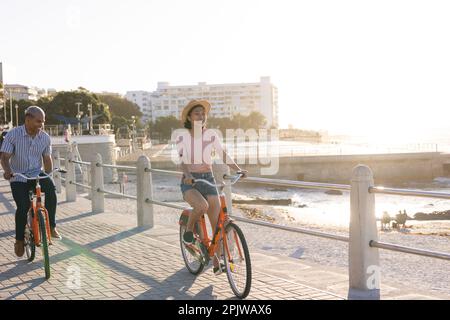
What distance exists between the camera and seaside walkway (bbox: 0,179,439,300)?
5.68 m

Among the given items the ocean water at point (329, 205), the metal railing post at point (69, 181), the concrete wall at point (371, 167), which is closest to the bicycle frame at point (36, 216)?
the metal railing post at point (69, 181)

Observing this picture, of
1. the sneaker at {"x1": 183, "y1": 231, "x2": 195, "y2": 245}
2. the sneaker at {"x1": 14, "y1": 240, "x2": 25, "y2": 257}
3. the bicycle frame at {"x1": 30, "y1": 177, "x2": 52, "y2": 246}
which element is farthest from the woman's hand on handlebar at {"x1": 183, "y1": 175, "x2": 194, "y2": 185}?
the sneaker at {"x1": 14, "y1": 240, "x2": 25, "y2": 257}

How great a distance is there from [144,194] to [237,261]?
4.91m

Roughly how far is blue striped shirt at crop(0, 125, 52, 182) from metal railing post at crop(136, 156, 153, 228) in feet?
9.69

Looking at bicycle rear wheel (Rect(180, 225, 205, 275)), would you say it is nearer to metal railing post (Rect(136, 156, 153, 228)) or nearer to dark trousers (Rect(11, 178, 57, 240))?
dark trousers (Rect(11, 178, 57, 240))

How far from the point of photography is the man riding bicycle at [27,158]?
6.85 m

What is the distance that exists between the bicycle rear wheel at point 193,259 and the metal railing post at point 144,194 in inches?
135

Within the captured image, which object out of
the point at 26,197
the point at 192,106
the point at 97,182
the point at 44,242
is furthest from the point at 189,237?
the point at 97,182

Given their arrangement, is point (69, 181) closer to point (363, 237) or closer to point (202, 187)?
point (202, 187)

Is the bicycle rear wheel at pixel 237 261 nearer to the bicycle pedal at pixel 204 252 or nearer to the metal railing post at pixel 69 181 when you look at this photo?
the bicycle pedal at pixel 204 252

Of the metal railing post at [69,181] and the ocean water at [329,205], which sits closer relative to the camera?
the metal railing post at [69,181]
